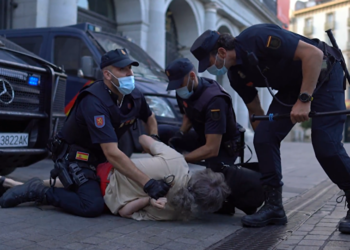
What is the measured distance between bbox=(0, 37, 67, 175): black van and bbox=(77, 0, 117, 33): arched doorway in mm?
8344

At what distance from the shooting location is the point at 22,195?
414 centimetres

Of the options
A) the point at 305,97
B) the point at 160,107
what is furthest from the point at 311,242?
the point at 160,107

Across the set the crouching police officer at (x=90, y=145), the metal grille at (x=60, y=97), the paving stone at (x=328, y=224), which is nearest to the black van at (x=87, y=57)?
the metal grille at (x=60, y=97)

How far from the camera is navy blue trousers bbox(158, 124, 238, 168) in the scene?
171 inches

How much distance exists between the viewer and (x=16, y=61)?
5.06 meters

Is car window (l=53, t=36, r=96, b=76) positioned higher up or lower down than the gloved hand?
higher up

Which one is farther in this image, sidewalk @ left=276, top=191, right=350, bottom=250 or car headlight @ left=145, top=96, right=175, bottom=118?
car headlight @ left=145, top=96, right=175, bottom=118

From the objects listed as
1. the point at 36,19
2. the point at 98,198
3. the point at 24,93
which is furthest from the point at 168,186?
the point at 36,19

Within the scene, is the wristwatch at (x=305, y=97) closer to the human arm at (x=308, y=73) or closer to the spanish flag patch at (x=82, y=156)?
the human arm at (x=308, y=73)

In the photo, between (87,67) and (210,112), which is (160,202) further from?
(87,67)

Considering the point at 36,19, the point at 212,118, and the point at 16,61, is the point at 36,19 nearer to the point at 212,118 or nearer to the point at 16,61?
the point at 16,61

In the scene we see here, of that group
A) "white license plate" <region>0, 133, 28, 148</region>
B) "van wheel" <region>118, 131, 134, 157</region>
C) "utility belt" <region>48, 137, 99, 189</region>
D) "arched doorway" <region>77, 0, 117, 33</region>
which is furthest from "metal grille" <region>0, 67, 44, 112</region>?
"arched doorway" <region>77, 0, 117, 33</region>

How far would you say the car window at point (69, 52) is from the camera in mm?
7785

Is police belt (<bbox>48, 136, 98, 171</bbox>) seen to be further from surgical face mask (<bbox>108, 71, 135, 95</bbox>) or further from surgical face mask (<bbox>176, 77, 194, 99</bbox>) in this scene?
surgical face mask (<bbox>176, 77, 194, 99</bbox>)
